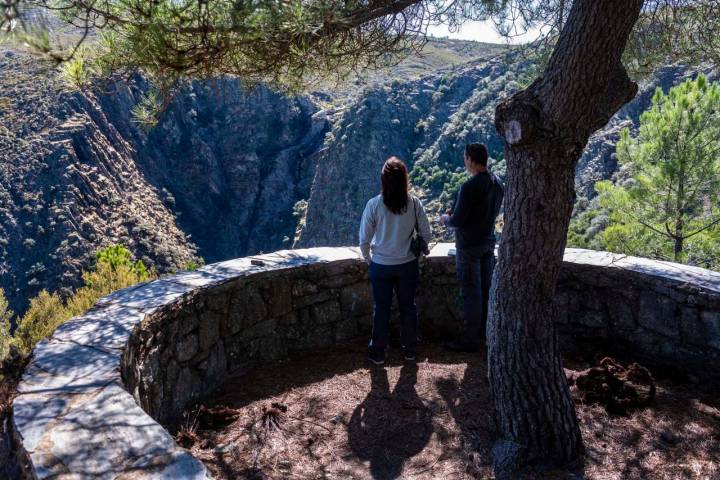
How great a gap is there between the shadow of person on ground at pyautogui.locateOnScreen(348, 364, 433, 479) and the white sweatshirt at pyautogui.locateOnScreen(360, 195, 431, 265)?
0.71 m

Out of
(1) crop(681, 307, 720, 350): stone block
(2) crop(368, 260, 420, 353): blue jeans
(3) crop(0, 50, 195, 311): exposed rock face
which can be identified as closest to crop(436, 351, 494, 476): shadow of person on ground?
(2) crop(368, 260, 420, 353): blue jeans

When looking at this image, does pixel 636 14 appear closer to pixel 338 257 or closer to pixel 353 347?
pixel 338 257

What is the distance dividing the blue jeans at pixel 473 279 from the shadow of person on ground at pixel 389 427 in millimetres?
586

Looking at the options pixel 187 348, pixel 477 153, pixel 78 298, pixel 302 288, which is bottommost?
pixel 78 298

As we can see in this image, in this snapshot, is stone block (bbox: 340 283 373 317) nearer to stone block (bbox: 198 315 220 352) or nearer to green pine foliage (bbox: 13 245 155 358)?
stone block (bbox: 198 315 220 352)

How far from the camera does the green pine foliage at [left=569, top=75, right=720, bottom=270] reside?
25.9 feet

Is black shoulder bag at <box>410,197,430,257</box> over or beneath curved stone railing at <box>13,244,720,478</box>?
over

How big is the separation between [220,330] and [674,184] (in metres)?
7.50

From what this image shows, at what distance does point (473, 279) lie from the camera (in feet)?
11.5

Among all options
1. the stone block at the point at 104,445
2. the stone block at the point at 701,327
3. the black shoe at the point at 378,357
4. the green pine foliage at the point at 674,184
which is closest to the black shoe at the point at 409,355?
the black shoe at the point at 378,357

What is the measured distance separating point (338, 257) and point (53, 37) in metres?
2.12

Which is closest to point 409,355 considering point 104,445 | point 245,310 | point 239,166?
point 245,310

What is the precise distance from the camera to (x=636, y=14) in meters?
2.26

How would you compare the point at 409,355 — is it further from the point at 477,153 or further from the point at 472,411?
the point at 477,153
